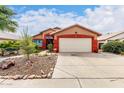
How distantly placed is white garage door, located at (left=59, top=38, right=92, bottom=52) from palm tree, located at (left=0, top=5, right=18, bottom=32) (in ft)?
20.8

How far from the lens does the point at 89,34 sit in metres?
27.8

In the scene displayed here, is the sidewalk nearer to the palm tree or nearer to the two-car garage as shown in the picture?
the palm tree

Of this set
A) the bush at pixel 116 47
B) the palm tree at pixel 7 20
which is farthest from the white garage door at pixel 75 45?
the palm tree at pixel 7 20

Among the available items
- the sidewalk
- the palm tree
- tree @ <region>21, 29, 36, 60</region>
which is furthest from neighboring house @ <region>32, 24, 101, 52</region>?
the sidewalk

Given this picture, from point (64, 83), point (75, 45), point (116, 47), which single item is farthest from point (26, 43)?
point (116, 47)

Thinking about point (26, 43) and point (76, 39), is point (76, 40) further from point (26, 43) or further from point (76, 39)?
point (26, 43)

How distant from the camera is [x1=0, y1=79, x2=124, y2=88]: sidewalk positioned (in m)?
8.98

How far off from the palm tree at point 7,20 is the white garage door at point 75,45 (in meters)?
6.35

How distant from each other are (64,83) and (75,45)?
18.2m

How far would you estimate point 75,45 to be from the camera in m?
27.5

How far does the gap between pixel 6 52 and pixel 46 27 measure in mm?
11308

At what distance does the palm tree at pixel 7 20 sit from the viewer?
21.8 m
